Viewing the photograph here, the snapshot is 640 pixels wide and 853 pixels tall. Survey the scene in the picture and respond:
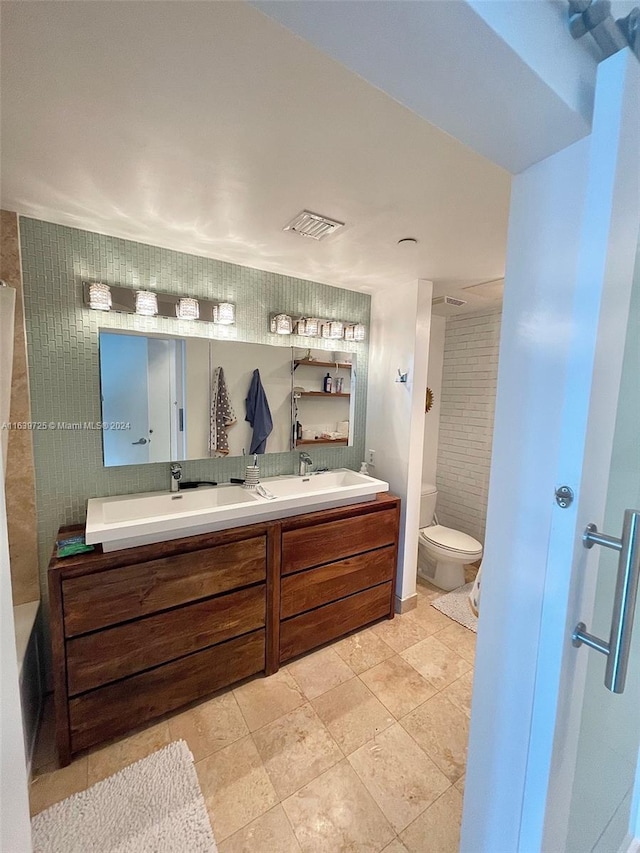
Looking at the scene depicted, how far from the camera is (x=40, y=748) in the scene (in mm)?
1470

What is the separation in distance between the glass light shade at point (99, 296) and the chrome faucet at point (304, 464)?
4.68ft

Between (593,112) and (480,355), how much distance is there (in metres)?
2.60

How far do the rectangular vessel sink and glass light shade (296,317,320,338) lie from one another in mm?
989

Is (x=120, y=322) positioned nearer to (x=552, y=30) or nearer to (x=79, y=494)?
(x=79, y=494)

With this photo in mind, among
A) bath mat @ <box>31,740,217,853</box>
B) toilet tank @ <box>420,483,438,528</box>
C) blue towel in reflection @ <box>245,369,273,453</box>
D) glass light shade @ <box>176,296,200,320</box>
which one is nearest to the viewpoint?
bath mat @ <box>31,740,217,853</box>

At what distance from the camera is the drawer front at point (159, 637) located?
1.39 m

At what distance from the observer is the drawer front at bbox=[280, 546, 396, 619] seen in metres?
1.88

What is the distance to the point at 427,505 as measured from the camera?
3000 mm

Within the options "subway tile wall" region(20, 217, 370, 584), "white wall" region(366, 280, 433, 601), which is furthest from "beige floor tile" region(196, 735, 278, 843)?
"white wall" region(366, 280, 433, 601)

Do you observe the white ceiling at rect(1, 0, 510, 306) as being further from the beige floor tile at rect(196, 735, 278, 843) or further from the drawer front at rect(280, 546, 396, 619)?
the beige floor tile at rect(196, 735, 278, 843)

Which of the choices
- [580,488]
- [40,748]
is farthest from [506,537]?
[40,748]

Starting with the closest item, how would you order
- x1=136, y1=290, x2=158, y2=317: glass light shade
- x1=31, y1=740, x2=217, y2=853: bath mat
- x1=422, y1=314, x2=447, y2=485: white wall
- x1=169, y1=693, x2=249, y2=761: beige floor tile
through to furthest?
1. x1=31, y1=740, x2=217, y2=853: bath mat
2. x1=169, y1=693, x2=249, y2=761: beige floor tile
3. x1=136, y1=290, x2=158, y2=317: glass light shade
4. x1=422, y1=314, x2=447, y2=485: white wall

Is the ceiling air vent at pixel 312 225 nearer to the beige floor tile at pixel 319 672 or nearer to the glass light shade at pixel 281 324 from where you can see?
the glass light shade at pixel 281 324

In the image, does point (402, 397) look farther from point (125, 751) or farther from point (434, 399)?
point (125, 751)
